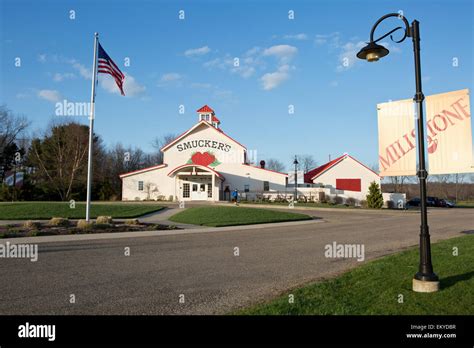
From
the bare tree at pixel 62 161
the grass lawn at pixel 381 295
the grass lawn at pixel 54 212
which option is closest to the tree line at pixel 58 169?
the bare tree at pixel 62 161

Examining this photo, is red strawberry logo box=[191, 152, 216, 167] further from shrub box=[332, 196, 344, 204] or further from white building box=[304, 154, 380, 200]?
shrub box=[332, 196, 344, 204]

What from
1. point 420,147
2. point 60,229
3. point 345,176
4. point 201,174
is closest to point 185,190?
point 201,174

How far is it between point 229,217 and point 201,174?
18.7m

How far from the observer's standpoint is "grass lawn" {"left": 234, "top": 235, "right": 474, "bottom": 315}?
500 cm

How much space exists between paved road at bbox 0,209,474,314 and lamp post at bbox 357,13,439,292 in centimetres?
217

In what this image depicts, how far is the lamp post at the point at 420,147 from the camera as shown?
19.1ft

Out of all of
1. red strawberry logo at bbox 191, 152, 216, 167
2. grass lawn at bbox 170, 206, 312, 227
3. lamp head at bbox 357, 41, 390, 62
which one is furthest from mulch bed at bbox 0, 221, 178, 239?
red strawberry logo at bbox 191, 152, 216, 167

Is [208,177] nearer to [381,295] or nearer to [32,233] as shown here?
[32,233]

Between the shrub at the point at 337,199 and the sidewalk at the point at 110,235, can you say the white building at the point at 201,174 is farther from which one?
the sidewalk at the point at 110,235

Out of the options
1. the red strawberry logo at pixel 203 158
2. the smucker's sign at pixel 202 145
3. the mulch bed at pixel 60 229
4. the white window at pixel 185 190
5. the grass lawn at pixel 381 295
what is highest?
the smucker's sign at pixel 202 145

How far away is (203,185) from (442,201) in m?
34.5

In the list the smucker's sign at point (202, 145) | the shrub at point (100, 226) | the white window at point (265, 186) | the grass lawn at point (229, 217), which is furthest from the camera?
the smucker's sign at point (202, 145)

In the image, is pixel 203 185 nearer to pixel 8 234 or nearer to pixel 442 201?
pixel 8 234

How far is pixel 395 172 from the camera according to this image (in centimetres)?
675
